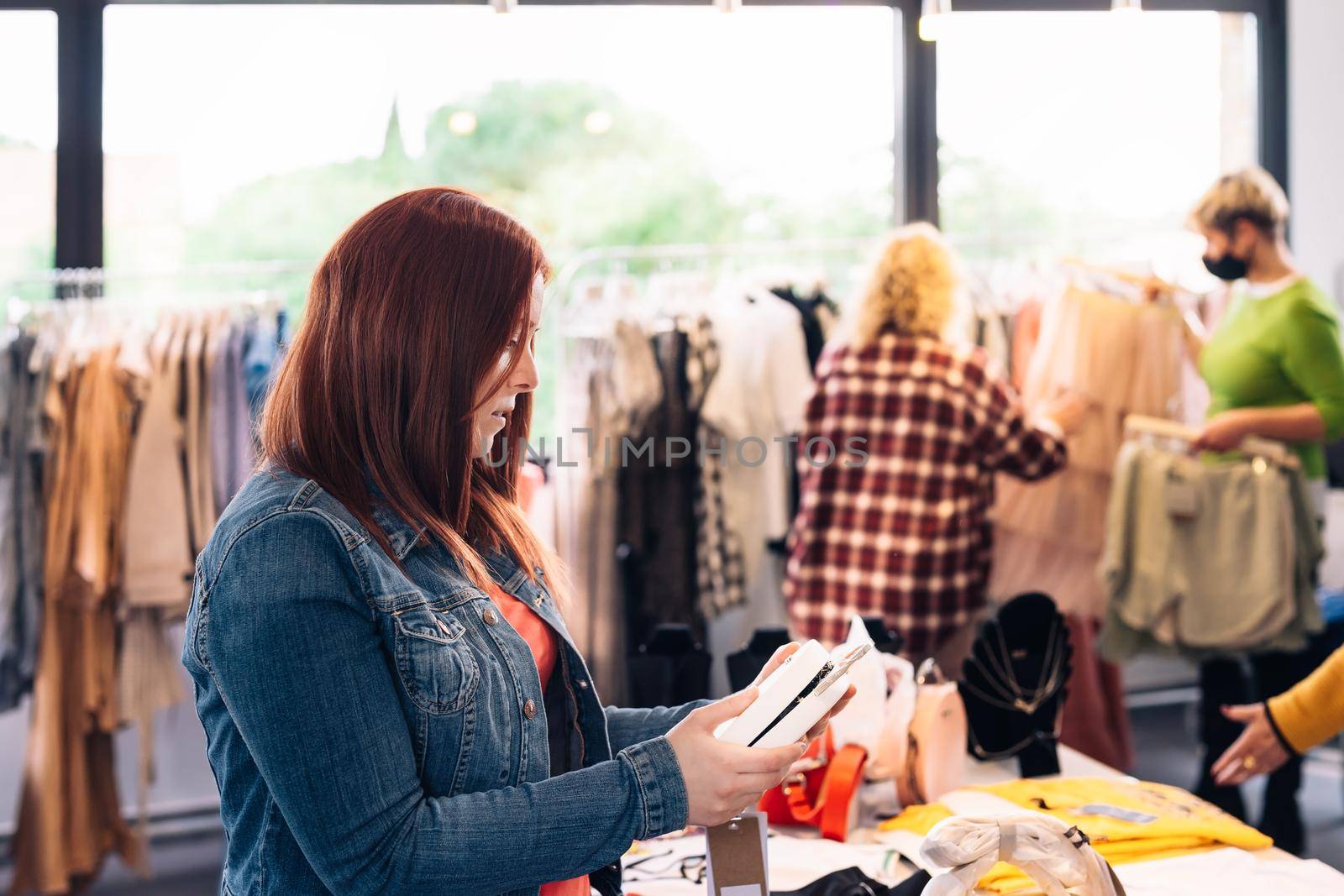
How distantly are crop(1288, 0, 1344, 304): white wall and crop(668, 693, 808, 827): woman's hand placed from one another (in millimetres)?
3811

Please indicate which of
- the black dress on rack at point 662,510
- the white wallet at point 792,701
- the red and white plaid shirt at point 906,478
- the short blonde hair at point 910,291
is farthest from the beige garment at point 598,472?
the white wallet at point 792,701

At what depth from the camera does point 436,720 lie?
1.08m

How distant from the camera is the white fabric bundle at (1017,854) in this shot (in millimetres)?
1395

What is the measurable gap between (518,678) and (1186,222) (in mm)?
2837

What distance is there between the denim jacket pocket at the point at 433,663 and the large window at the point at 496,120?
2792 millimetres

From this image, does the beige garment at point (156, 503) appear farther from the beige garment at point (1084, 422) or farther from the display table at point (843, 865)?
the beige garment at point (1084, 422)

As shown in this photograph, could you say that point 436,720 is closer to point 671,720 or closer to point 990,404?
point 671,720

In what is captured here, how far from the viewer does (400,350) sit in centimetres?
110

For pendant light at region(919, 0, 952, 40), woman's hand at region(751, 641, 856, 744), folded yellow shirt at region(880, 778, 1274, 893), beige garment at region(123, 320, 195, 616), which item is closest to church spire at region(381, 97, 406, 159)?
beige garment at region(123, 320, 195, 616)

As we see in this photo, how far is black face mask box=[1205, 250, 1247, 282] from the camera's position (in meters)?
3.30

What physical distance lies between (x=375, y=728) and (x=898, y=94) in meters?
3.57

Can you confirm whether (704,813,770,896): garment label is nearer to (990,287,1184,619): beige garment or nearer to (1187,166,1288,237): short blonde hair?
(990,287,1184,619): beige garment

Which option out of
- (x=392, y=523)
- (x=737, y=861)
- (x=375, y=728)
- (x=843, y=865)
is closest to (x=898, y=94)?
(x=843, y=865)

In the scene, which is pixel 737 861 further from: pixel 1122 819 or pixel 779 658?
pixel 1122 819
